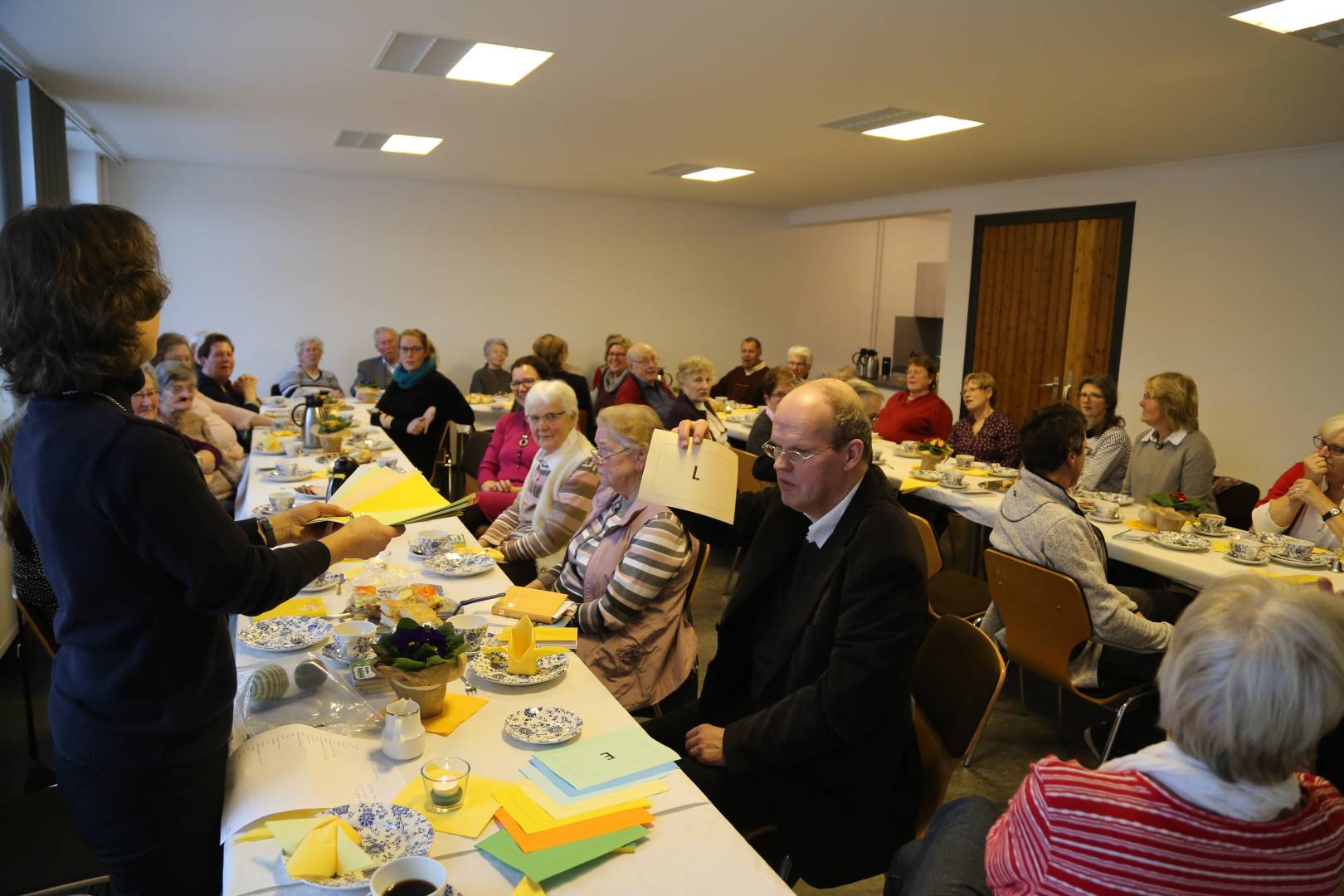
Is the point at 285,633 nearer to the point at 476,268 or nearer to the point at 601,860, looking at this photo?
the point at 601,860

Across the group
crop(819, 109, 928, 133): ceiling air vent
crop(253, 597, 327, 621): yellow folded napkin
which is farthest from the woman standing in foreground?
crop(819, 109, 928, 133): ceiling air vent

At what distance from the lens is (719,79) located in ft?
14.3

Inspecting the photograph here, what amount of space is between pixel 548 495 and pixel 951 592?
1.71m

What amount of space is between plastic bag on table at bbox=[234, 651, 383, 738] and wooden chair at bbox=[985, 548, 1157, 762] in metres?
2.04

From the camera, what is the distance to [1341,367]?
18.5ft

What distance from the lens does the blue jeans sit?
138 centimetres

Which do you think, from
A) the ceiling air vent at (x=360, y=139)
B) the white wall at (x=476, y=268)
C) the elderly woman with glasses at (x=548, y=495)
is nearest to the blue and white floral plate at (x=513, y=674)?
the elderly woman with glasses at (x=548, y=495)

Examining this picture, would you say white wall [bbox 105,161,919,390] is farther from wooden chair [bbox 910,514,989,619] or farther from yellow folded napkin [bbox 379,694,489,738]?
yellow folded napkin [bbox 379,694,489,738]

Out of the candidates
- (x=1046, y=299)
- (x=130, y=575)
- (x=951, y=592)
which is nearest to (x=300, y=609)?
(x=130, y=575)

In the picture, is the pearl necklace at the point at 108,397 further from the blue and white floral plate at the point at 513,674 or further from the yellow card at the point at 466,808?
the blue and white floral plate at the point at 513,674

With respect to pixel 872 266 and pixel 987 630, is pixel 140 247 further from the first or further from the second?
pixel 872 266

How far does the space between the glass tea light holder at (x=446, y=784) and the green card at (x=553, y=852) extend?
10 cm

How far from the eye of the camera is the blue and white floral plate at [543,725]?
1.58 m

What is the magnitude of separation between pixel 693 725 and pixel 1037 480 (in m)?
1.46
